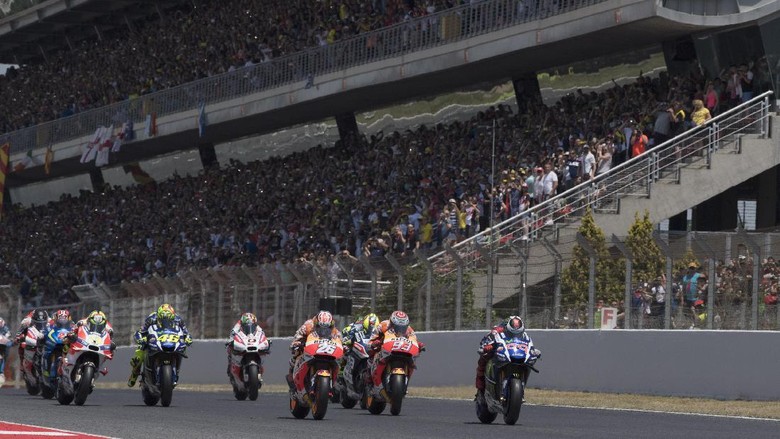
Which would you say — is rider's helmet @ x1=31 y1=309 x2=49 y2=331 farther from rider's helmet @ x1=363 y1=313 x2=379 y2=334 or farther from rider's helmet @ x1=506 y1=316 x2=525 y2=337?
rider's helmet @ x1=506 y1=316 x2=525 y2=337

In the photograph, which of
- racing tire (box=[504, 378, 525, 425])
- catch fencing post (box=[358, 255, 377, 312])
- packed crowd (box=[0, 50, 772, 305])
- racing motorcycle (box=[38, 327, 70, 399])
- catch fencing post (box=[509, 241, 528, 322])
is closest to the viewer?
racing tire (box=[504, 378, 525, 425])

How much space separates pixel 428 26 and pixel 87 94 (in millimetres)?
22975

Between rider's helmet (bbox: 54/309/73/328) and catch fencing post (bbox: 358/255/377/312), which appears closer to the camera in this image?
rider's helmet (bbox: 54/309/73/328)

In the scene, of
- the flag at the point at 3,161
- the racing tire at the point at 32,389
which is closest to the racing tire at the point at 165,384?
the racing tire at the point at 32,389

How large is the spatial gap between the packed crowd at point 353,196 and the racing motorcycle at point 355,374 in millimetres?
7867

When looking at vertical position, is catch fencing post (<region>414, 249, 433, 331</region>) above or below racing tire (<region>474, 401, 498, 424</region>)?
above

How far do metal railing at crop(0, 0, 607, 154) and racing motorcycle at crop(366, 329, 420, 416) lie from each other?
15450 mm

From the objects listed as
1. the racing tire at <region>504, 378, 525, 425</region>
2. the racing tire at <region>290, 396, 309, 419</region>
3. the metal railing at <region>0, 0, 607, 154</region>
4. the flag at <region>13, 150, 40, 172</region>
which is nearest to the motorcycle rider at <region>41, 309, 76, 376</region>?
the racing tire at <region>290, 396, 309, 419</region>

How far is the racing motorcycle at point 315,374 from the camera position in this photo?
57.2 ft

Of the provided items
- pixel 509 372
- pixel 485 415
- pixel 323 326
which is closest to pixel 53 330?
pixel 323 326

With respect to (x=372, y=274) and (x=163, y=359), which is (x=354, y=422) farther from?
(x=372, y=274)

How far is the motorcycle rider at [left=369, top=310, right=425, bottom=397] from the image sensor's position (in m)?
18.6

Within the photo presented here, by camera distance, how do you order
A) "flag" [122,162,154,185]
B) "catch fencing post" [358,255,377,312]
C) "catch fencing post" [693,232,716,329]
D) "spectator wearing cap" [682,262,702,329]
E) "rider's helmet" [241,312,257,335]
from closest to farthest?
"catch fencing post" [693,232,716,329] < "spectator wearing cap" [682,262,702,329] < "rider's helmet" [241,312,257,335] < "catch fencing post" [358,255,377,312] < "flag" [122,162,154,185]

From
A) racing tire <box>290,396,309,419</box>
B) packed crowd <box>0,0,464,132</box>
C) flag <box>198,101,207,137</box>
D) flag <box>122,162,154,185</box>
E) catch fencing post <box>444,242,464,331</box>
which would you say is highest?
packed crowd <box>0,0,464,132</box>
